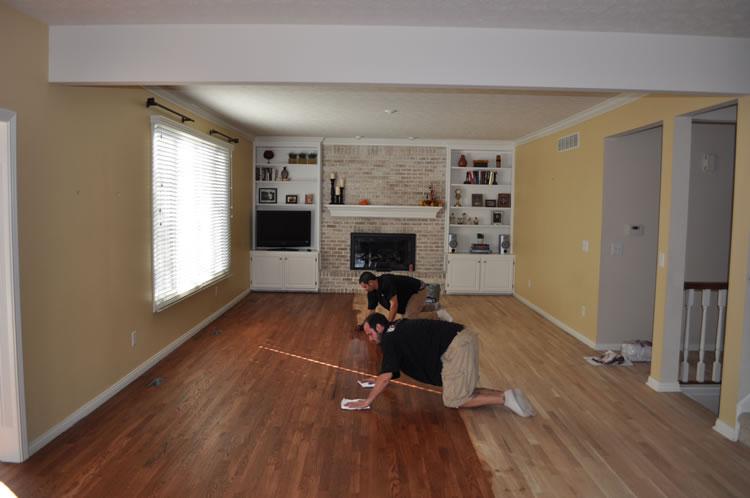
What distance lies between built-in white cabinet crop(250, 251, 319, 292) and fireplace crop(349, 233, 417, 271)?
750 millimetres

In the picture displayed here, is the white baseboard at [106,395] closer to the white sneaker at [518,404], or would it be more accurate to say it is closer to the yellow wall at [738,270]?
the white sneaker at [518,404]

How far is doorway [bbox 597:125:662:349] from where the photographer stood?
5.50 m

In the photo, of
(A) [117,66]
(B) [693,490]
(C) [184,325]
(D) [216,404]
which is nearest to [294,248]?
(C) [184,325]

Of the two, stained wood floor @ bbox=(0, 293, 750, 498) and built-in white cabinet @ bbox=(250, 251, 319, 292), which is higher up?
built-in white cabinet @ bbox=(250, 251, 319, 292)

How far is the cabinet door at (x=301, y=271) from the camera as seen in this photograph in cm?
877

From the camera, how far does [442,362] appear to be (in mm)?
3830

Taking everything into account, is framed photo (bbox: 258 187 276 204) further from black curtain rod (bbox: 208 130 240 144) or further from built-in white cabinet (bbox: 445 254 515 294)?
built-in white cabinet (bbox: 445 254 515 294)

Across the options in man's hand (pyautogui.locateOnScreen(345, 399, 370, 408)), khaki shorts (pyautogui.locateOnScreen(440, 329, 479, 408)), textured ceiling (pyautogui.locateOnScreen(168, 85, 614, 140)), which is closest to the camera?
khaki shorts (pyautogui.locateOnScreen(440, 329, 479, 408))

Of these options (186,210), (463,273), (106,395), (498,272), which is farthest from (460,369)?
(498,272)

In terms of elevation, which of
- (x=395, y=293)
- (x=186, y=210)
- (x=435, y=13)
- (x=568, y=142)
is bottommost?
(x=395, y=293)

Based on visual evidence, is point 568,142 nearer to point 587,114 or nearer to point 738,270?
point 587,114

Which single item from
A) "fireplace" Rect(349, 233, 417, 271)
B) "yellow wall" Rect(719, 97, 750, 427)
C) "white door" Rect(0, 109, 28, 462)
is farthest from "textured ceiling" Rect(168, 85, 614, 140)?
"white door" Rect(0, 109, 28, 462)

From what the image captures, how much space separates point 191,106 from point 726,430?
5.89m

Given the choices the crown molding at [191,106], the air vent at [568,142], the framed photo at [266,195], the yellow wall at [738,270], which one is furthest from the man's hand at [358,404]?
the framed photo at [266,195]
